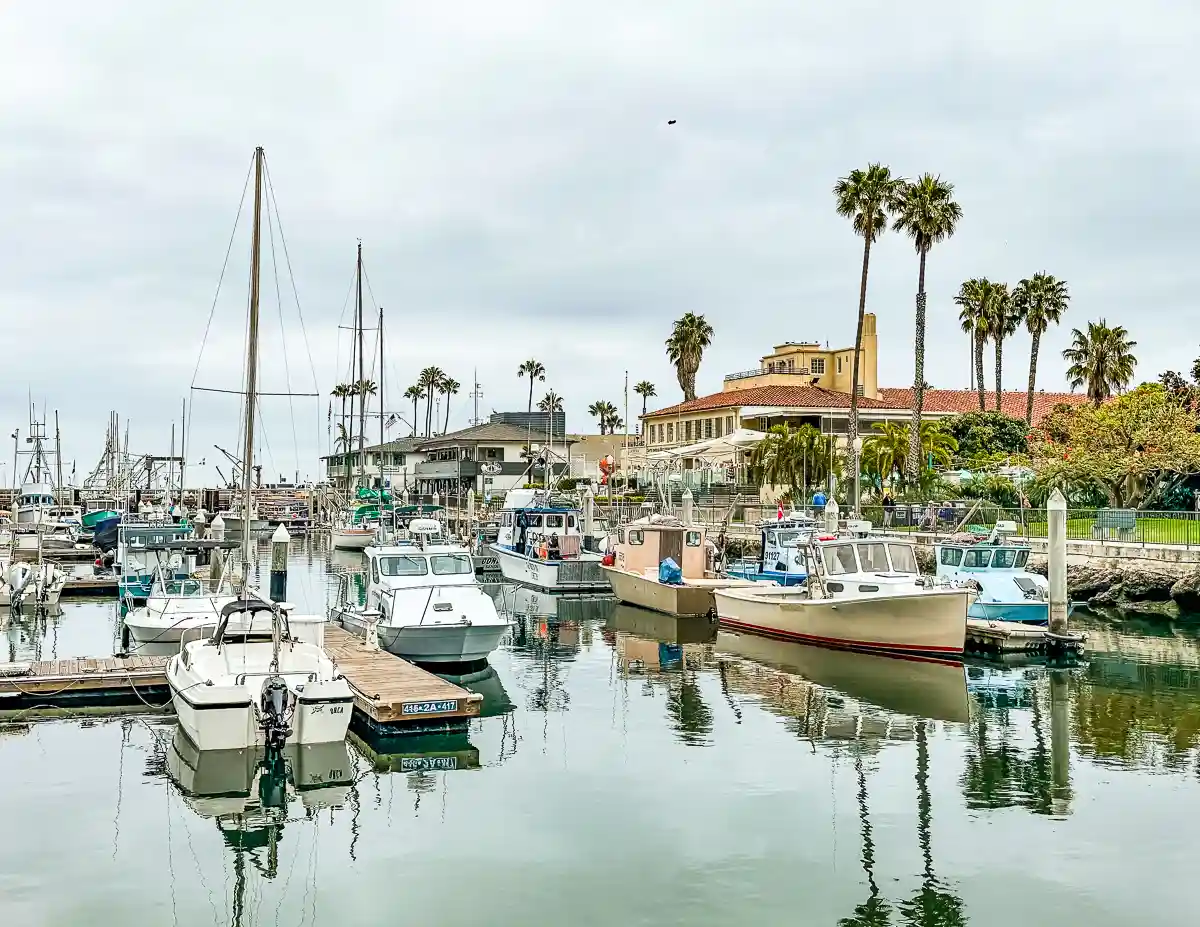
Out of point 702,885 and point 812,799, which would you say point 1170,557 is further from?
→ point 702,885

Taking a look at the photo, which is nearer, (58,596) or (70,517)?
(58,596)

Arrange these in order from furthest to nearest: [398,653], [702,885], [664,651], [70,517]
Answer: [70,517], [664,651], [398,653], [702,885]

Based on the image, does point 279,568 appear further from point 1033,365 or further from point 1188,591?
point 1033,365

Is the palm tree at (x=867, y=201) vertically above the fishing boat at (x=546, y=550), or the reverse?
the palm tree at (x=867, y=201)

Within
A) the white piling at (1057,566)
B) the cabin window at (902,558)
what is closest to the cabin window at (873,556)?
the cabin window at (902,558)

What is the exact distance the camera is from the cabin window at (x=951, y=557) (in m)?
33.5

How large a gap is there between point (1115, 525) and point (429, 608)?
2528cm

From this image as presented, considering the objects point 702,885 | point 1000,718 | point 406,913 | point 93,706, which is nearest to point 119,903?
point 406,913

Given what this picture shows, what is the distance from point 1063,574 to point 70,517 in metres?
77.8

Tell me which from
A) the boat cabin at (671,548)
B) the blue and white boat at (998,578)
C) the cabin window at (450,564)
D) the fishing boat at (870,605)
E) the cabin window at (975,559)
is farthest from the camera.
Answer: the boat cabin at (671,548)

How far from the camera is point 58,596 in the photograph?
4328 centimetres

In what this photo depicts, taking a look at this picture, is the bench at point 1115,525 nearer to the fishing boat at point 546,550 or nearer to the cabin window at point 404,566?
the fishing boat at point 546,550

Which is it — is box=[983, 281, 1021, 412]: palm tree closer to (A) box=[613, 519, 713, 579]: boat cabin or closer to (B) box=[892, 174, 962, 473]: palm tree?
(B) box=[892, 174, 962, 473]: palm tree

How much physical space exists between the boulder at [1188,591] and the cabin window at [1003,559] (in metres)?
7.61
